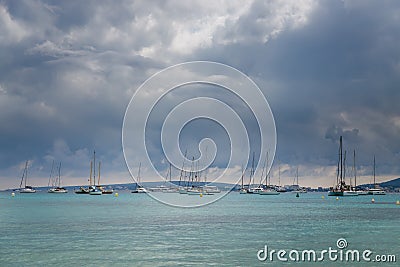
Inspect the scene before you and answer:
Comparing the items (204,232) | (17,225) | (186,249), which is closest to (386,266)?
(186,249)

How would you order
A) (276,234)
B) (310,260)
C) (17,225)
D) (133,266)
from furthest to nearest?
(17,225) < (276,234) < (310,260) < (133,266)

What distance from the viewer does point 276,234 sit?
50875 millimetres

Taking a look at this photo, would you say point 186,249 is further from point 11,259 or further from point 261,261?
point 11,259

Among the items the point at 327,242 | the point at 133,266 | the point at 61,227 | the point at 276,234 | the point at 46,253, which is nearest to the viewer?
the point at 133,266

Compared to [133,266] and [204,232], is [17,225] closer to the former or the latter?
[204,232]

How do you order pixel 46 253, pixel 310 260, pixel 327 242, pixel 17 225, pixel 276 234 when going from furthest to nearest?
pixel 17 225, pixel 276 234, pixel 327 242, pixel 46 253, pixel 310 260

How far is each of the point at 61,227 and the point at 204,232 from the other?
16.5 m

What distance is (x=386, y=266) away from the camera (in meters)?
32.5

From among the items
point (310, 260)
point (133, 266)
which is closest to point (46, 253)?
point (133, 266)

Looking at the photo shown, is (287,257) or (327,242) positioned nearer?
(287,257)

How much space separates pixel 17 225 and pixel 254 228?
28.4 metres

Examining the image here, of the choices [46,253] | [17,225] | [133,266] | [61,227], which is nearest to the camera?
[133,266]

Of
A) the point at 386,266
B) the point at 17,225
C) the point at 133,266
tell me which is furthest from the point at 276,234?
the point at 17,225

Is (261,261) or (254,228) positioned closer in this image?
(261,261)
